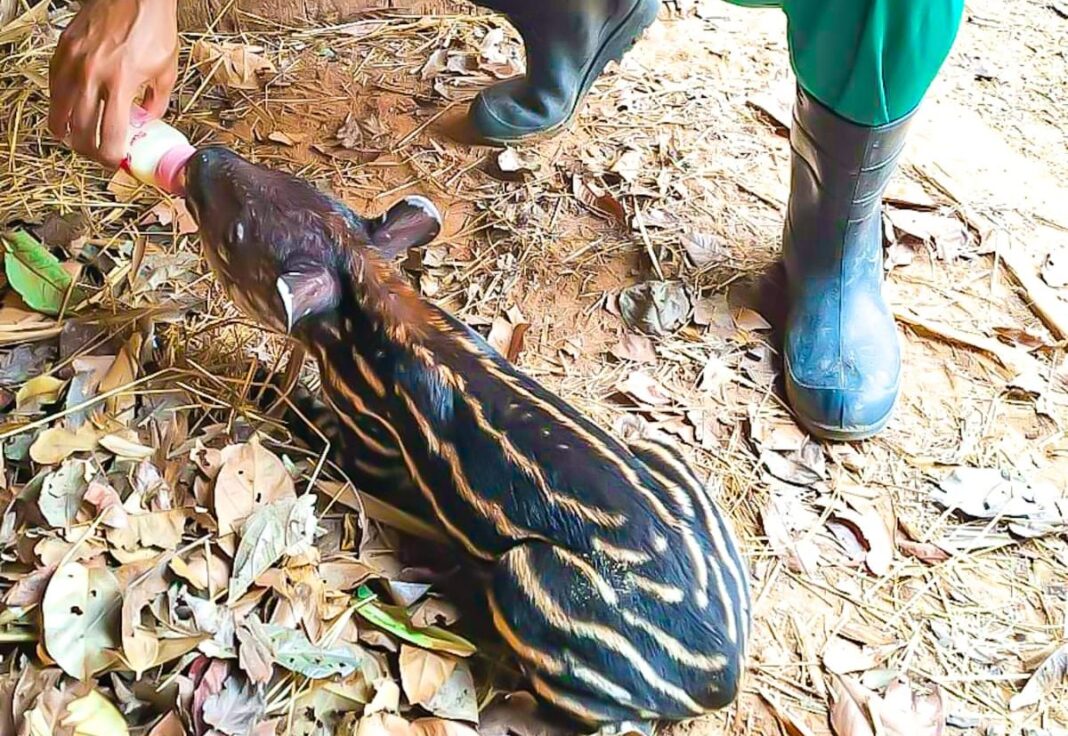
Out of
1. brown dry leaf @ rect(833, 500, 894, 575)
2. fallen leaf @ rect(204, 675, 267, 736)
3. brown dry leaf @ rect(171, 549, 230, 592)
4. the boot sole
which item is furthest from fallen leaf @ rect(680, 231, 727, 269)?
fallen leaf @ rect(204, 675, 267, 736)

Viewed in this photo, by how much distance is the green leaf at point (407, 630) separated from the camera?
1.66m

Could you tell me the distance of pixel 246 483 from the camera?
5.75 feet

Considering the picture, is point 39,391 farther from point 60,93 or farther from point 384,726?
point 384,726

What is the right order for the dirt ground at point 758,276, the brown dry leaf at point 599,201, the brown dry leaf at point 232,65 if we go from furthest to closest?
1. the brown dry leaf at point 232,65
2. the brown dry leaf at point 599,201
3. the dirt ground at point 758,276

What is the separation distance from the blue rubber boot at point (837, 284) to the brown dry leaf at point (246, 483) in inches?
39.9

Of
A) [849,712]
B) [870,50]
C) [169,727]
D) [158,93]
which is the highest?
[870,50]

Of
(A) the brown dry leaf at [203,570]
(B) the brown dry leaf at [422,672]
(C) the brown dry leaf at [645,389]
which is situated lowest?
(C) the brown dry leaf at [645,389]

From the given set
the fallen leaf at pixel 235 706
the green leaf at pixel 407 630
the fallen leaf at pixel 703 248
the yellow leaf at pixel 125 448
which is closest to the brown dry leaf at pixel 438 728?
the green leaf at pixel 407 630

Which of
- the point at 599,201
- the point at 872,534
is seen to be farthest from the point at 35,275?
the point at 872,534

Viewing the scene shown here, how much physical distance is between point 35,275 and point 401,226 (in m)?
0.74

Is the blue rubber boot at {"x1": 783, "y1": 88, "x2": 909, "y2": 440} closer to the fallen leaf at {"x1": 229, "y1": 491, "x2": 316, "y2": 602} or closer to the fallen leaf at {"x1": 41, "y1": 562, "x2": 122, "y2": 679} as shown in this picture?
the fallen leaf at {"x1": 229, "y1": 491, "x2": 316, "y2": 602}

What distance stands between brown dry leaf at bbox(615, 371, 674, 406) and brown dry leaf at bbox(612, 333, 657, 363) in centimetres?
5

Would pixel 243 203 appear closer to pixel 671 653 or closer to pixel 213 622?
pixel 213 622

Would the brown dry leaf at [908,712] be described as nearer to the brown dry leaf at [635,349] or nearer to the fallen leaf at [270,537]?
the brown dry leaf at [635,349]
